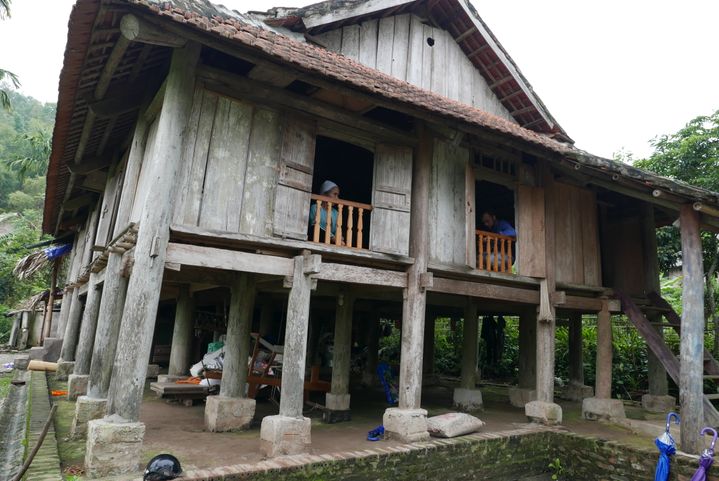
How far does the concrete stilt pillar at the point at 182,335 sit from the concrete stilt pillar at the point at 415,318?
16.6 feet

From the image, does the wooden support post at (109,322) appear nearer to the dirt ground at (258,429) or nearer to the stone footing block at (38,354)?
the dirt ground at (258,429)

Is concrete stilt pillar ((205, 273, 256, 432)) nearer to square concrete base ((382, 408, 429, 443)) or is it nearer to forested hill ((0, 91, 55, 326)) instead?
square concrete base ((382, 408, 429, 443))

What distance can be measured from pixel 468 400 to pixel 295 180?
597 cm

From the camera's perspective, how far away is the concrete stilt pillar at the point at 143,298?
15.1 ft

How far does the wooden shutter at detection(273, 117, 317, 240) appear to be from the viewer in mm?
6086

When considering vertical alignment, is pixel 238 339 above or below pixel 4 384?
above

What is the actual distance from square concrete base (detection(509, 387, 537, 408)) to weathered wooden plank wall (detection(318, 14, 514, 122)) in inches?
242

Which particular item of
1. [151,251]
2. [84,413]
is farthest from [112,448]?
[84,413]

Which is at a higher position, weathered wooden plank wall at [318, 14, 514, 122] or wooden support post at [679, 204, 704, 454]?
weathered wooden plank wall at [318, 14, 514, 122]

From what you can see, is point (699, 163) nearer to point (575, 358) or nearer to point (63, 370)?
point (575, 358)

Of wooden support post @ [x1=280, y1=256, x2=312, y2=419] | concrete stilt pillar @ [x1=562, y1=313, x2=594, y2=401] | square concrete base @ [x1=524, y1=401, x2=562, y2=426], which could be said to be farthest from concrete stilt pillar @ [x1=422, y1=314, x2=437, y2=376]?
wooden support post @ [x1=280, y1=256, x2=312, y2=419]

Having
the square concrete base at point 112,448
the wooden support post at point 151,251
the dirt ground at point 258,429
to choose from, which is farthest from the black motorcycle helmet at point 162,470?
the wooden support post at point 151,251

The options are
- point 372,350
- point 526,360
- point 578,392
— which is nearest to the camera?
point 526,360

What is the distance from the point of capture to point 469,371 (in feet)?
31.7
